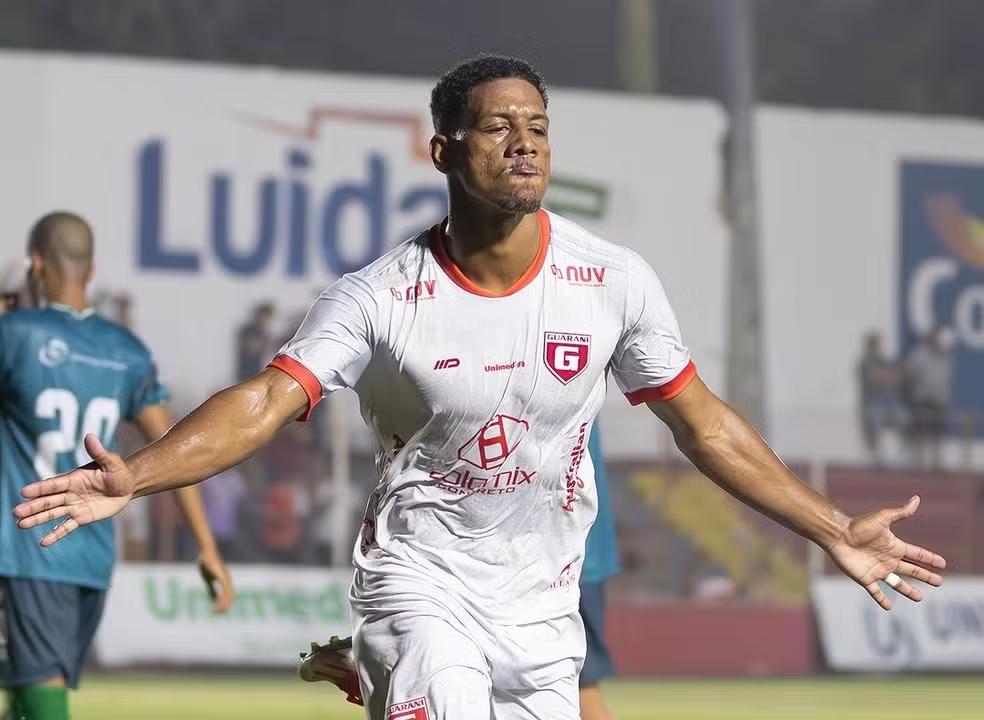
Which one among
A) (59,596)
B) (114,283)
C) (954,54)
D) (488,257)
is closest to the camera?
(488,257)

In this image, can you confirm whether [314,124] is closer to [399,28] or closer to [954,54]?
[399,28]

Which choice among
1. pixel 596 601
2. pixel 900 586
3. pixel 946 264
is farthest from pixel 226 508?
pixel 900 586

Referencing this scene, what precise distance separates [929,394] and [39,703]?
11675 millimetres

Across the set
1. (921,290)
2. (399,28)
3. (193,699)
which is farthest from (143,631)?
(921,290)

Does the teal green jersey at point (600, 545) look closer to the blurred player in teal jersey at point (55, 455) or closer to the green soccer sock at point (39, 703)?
the blurred player in teal jersey at point (55, 455)

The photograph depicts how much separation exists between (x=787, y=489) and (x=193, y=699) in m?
8.31

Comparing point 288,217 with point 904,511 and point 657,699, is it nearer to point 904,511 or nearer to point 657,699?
point 657,699

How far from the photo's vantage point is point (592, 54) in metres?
17.4

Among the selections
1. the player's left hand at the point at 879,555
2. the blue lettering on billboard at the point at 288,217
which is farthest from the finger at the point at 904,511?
the blue lettering on billboard at the point at 288,217

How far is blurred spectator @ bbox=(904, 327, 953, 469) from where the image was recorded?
16.4 meters

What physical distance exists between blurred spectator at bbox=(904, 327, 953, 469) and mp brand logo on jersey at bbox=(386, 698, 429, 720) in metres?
12.6

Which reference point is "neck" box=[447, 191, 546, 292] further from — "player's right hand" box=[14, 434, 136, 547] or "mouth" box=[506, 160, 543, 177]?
"player's right hand" box=[14, 434, 136, 547]

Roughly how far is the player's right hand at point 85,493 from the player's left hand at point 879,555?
1.79 meters

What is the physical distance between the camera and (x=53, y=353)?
6.55 metres
